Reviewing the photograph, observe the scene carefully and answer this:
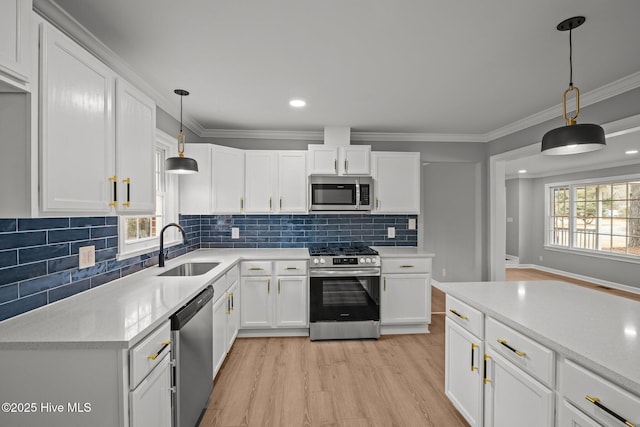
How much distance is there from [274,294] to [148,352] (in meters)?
1.98

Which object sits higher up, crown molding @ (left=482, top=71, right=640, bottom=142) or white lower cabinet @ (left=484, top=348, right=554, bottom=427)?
crown molding @ (left=482, top=71, right=640, bottom=142)

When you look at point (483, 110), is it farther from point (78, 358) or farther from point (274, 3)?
point (78, 358)

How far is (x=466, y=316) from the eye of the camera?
184cm

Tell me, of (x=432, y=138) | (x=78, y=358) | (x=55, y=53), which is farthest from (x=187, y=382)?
(x=432, y=138)

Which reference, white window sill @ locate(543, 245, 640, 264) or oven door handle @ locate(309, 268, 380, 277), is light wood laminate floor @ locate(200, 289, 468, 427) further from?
white window sill @ locate(543, 245, 640, 264)

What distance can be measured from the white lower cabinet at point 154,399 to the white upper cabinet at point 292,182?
2.24m

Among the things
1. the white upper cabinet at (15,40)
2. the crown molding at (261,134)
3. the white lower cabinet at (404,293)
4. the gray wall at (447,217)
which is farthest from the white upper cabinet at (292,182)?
the gray wall at (447,217)

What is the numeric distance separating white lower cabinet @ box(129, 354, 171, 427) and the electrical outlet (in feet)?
2.76

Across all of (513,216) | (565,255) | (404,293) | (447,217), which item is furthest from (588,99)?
(513,216)

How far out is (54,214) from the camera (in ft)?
3.96

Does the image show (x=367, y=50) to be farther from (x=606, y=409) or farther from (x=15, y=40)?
(x=606, y=409)

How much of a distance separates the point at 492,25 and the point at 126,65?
2389 millimetres

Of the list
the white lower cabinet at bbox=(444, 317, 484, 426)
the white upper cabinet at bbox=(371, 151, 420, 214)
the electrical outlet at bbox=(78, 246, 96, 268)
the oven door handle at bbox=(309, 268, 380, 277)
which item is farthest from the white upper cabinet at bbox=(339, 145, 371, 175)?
the electrical outlet at bbox=(78, 246, 96, 268)

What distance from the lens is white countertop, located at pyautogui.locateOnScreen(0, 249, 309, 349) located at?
116 cm
